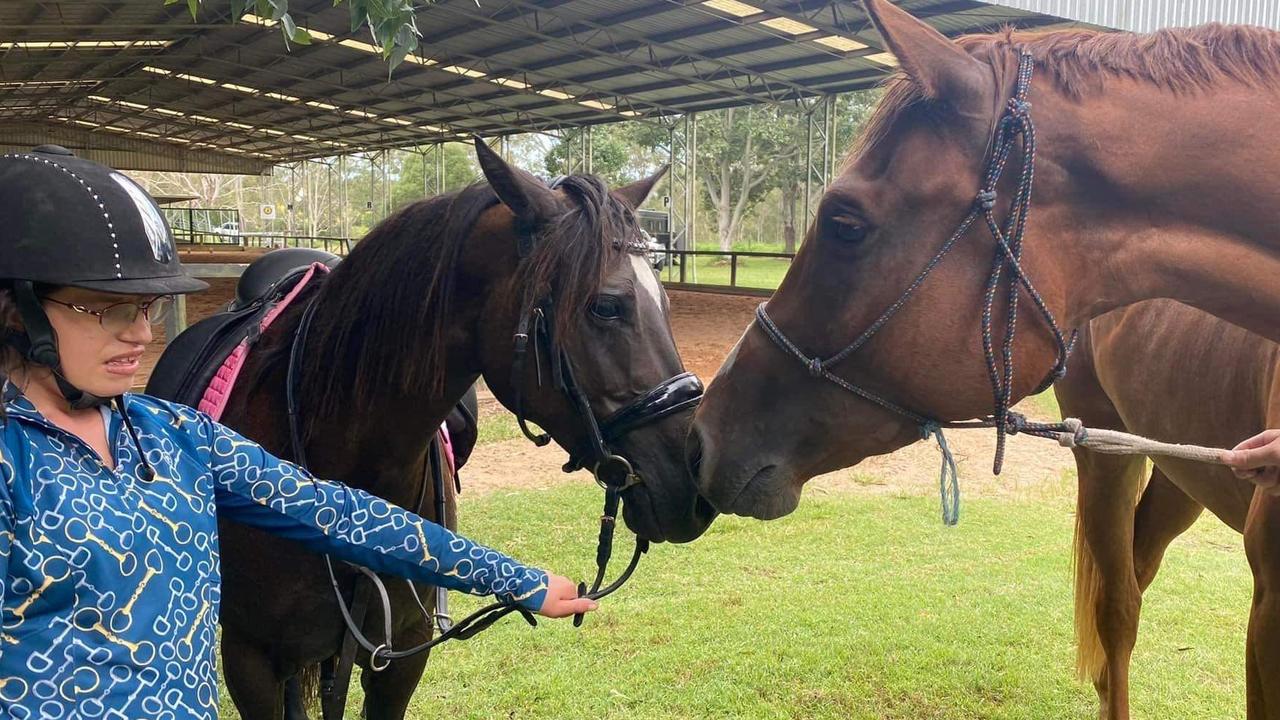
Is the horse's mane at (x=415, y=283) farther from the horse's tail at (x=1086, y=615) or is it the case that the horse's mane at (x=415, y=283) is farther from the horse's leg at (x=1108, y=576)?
the horse's tail at (x=1086, y=615)

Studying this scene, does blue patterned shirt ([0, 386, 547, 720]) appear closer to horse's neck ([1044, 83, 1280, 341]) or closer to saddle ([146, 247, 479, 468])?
saddle ([146, 247, 479, 468])

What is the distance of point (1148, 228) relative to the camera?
1476mm

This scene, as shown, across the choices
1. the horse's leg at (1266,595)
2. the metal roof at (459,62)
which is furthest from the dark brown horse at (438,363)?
the metal roof at (459,62)

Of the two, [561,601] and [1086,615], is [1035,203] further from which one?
[1086,615]

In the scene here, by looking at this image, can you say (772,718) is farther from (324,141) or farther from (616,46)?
(324,141)

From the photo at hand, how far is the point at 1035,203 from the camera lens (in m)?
1.48

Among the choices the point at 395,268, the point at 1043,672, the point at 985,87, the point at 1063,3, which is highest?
the point at 1063,3

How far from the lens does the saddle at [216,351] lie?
7.14 feet

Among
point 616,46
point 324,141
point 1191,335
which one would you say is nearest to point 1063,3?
point 616,46

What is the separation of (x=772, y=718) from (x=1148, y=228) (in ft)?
8.27

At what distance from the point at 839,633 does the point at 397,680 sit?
2432 millimetres

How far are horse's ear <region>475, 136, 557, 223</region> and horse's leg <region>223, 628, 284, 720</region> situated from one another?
134cm

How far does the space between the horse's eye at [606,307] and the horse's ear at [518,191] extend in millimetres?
240

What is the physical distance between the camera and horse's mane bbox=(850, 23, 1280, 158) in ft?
4.83
